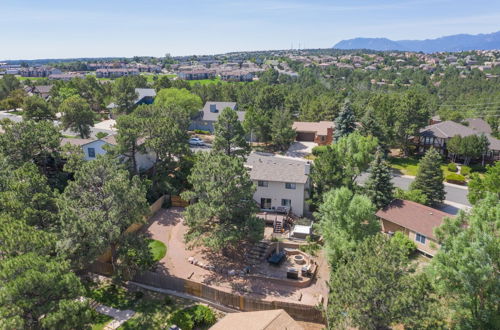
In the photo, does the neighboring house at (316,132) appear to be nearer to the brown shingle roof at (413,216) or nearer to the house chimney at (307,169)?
the house chimney at (307,169)

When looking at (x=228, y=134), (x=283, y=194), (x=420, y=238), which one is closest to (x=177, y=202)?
(x=228, y=134)

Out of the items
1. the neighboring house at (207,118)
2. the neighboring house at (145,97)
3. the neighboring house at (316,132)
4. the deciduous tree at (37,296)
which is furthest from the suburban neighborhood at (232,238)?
the neighboring house at (145,97)

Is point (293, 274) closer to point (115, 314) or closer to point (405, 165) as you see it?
point (115, 314)

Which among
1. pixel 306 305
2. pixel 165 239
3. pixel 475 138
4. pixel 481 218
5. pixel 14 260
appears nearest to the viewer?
pixel 14 260

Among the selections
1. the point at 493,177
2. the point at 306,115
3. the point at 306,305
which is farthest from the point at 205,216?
the point at 306,115

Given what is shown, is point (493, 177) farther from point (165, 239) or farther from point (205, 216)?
point (165, 239)

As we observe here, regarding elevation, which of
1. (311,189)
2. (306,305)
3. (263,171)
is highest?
(263,171)
